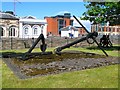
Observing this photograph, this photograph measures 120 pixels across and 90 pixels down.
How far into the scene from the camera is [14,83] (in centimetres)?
872

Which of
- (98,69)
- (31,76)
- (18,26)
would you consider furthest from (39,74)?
(18,26)

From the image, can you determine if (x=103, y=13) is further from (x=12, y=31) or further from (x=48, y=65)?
(x=12, y=31)

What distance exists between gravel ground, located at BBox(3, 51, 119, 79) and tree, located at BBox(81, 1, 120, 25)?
12295 mm

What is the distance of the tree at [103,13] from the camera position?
25.2m

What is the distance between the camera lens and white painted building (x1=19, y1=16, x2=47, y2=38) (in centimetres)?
5008

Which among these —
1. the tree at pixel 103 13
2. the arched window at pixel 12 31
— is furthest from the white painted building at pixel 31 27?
the tree at pixel 103 13

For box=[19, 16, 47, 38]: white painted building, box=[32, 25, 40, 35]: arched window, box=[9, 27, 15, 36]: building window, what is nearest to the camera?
box=[9, 27, 15, 36]: building window

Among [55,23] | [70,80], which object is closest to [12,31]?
[70,80]

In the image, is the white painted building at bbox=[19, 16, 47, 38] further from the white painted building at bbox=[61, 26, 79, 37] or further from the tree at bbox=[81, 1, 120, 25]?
the tree at bbox=[81, 1, 120, 25]

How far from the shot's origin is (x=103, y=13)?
25.7 m

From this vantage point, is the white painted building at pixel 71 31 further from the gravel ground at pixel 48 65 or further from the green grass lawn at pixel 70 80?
the green grass lawn at pixel 70 80

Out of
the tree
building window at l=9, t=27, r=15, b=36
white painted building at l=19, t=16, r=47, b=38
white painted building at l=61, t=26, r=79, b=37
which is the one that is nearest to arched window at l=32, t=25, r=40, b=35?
white painted building at l=19, t=16, r=47, b=38

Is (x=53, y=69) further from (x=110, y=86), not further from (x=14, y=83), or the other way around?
(x=110, y=86)

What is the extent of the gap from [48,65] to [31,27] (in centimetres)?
4144
